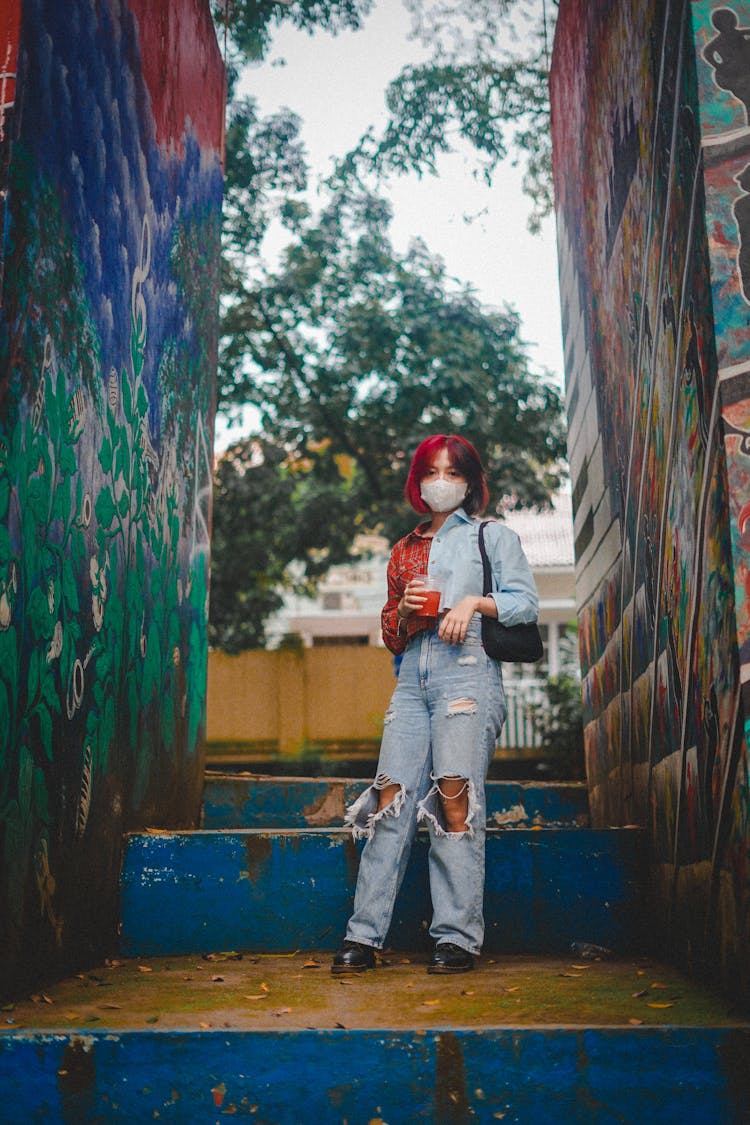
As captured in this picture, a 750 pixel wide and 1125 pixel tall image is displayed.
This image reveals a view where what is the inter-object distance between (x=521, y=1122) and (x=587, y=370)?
3534 mm

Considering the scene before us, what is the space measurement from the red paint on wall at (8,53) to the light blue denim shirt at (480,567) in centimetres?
182

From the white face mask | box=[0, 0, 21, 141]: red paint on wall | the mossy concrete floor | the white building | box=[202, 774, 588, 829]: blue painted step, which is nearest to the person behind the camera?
the mossy concrete floor

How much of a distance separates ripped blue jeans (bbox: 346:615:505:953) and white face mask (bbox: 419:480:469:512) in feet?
1.46

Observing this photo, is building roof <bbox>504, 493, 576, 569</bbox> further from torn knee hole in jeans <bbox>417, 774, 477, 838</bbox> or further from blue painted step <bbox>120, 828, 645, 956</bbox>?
torn knee hole in jeans <bbox>417, 774, 477, 838</bbox>

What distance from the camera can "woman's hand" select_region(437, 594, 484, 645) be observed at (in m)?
3.20

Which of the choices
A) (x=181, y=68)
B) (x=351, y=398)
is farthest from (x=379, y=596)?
(x=181, y=68)

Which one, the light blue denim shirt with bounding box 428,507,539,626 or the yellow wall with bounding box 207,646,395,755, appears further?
the yellow wall with bounding box 207,646,395,755

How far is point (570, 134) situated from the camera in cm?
541

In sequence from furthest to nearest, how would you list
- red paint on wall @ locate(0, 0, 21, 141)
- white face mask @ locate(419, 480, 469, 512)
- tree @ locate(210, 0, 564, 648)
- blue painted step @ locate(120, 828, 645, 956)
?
tree @ locate(210, 0, 564, 648), white face mask @ locate(419, 480, 469, 512), blue painted step @ locate(120, 828, 645, 956), red paint on wall @ locate(0, 0, 21, 141)

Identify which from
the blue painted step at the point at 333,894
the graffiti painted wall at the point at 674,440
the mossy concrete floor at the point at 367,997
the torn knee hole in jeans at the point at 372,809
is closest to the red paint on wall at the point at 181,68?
the graffiti painted wall at the point at 674,440

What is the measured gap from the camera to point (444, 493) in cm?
351

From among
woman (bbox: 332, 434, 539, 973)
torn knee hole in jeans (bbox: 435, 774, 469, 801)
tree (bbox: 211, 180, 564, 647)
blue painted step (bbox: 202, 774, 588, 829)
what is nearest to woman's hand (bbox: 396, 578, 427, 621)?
woman (bbox: 332, 434, 539, 973)

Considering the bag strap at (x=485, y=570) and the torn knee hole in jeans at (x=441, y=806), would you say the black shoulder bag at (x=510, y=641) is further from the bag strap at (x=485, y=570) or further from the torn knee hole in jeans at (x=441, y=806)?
the torn knee hole in jeans at (x=441, y=806)

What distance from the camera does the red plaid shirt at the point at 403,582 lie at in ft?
11.0
